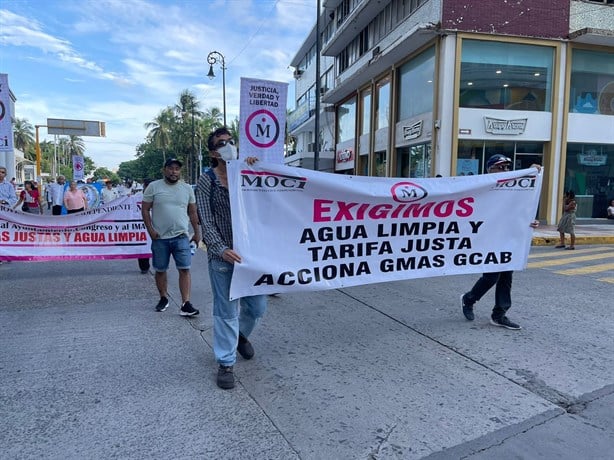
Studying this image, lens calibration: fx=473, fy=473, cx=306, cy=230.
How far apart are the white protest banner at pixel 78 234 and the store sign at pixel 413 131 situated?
14.0 m

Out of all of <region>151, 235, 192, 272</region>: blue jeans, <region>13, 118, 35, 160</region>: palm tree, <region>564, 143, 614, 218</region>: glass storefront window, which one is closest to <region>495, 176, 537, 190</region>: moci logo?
<region>151, 235, 192, 272</region>: blue jeans

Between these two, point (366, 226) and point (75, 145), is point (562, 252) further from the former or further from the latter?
point (75, 145)

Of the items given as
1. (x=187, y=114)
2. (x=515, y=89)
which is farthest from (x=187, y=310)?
(x=187, y=114)

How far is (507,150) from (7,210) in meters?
17.1

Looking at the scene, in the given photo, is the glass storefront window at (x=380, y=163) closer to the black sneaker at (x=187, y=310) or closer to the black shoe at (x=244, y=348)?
the black sneaker at (x=187, y=310)

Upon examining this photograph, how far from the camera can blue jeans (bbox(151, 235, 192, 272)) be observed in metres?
5.64

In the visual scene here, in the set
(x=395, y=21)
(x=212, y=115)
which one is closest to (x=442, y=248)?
(x=395, y=21)

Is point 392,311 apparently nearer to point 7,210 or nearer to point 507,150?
point 7,210

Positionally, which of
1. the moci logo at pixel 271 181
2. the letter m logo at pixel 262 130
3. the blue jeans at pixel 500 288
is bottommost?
the blue jeans at pixel 500 288

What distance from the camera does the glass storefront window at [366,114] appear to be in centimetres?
2632

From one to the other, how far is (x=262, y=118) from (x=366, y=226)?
3359mm

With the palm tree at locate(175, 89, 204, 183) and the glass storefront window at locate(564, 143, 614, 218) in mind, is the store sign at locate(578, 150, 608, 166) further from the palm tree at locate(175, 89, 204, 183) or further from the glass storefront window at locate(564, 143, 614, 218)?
the palm tree at locate(175, 89, 204, 183)

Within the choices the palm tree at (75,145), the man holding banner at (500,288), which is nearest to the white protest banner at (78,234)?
the man holding banner at (500,288)

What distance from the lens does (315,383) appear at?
147 inches
